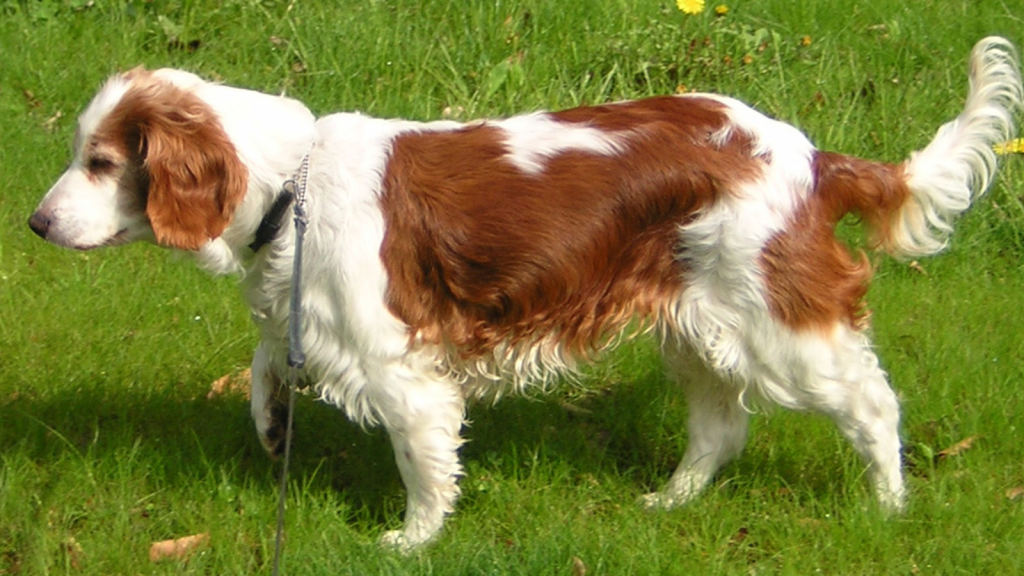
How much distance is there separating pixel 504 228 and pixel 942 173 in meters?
1.31

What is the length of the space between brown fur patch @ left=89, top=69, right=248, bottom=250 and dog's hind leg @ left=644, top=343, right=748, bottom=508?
1491mm

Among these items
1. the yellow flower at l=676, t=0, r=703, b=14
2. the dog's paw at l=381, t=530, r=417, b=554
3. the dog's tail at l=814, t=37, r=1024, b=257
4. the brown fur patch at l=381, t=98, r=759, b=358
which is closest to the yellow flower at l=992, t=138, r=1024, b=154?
the yellow flower at l=676, t=0, r=703, b=14

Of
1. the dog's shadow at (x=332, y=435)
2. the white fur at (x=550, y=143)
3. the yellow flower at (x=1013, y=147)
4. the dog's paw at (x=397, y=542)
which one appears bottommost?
the dog's shadow at (x=332, y=435)

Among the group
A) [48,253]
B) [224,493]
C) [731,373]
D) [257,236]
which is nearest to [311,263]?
[257,236]

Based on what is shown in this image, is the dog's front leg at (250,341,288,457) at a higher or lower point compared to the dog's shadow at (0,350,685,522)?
higher

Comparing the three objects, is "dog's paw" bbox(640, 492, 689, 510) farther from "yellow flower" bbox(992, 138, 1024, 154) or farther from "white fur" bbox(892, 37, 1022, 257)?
"yellow flower" bbox(992, 138, 1024, 154)

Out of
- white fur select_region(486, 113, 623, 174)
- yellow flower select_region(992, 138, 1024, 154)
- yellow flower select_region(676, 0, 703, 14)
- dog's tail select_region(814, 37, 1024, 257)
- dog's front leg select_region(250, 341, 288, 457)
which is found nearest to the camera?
white fur select_region(486, 113, 623, 174)

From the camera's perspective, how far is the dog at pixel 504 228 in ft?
11.9

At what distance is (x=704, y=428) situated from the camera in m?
4.26

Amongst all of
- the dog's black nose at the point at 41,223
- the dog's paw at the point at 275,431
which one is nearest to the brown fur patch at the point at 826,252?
the dog's paw at the point at 275,431

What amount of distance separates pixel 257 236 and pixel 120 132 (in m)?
0.46

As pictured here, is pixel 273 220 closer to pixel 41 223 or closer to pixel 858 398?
pixel 41 223

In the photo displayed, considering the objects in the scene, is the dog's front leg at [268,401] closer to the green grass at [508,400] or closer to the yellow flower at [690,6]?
the green grass at [508,400]

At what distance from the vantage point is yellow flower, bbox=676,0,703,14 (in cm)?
623
